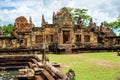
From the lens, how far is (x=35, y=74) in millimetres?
19422

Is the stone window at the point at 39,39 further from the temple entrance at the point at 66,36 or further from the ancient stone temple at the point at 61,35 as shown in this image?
the temple entrance at the point at 66,36

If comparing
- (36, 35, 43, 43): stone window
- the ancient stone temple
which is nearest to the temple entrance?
the ancient stone temple

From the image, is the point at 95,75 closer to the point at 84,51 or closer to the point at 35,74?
the point at 35,74

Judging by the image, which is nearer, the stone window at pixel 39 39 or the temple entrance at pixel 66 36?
the stone window at pixel 39 39

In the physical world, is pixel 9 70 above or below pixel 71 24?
below

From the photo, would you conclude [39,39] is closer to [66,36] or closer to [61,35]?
[61,35]

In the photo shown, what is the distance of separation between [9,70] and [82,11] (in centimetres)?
4931

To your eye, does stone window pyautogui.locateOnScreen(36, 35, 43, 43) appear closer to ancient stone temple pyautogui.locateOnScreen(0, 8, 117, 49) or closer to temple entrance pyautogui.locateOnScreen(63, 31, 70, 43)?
ancient stone temple pyautogui.locateOnScreen(0, 8, 117, 49)

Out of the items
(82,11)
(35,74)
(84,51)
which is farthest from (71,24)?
(82,11)

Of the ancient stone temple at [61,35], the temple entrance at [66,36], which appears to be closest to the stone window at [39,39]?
the ancient stone temple at [61,35]

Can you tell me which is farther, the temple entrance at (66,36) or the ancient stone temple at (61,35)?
the temple entrance at (66,36)

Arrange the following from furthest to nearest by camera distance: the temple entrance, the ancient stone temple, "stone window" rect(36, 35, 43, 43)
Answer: the temple entrance
"stone window" rect(36, 35, 43, 43)
the ancient stone temple

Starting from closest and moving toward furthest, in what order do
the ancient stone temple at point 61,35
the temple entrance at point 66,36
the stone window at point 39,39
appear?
the ancient stone temple at point 61,35 → the stone window at point 39,39 → the temple entrance at point 66,36

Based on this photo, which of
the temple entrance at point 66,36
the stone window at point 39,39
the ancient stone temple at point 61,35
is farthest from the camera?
the temple entrance at point 66,36
